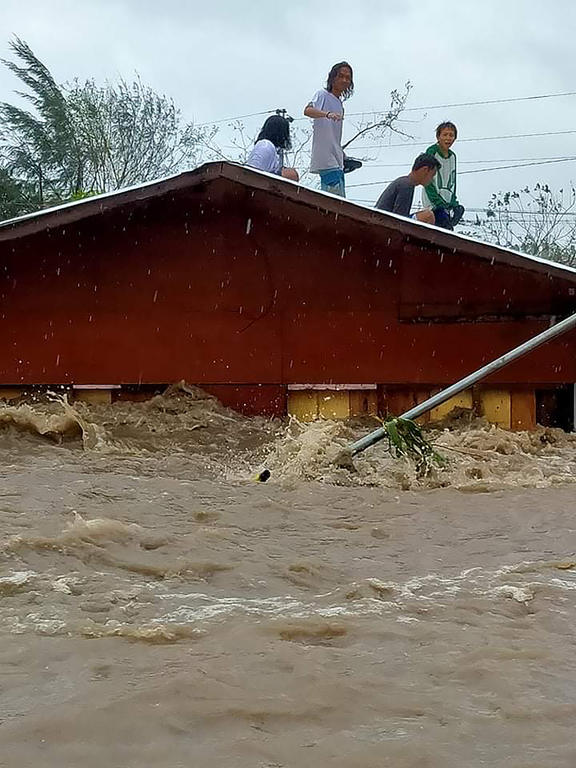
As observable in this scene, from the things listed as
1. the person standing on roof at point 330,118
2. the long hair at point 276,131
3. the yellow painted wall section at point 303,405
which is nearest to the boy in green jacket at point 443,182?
the person standing on roof at point 330,118

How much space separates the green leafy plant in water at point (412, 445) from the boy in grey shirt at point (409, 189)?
302 cm

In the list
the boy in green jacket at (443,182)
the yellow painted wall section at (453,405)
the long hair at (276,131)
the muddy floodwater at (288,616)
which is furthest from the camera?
the boy in green jacket at (443,182)

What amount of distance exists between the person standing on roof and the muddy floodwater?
3.34 meters

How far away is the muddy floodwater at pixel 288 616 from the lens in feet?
6.63

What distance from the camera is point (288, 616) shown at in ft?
9.38

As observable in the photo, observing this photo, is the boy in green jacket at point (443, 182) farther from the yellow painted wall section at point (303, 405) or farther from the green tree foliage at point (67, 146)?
the green tree foliage at point (67, 146)

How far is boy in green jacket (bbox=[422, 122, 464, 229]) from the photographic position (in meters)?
8.09

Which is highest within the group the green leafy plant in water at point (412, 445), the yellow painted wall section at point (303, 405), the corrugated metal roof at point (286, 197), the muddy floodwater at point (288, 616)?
the corrugated metal roof at point (286, 197)

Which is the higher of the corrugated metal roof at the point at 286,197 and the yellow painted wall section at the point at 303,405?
the corrugated metal roof at the point at 286,197

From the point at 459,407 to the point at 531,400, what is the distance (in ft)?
1.96

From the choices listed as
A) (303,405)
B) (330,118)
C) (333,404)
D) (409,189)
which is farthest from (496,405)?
(330,118)

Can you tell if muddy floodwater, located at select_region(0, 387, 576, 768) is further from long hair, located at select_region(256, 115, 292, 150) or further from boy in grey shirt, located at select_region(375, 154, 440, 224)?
long hair, located at select_region(256, 115, 292, 150)

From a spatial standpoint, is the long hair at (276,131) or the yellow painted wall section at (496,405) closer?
the yellow painted wall section at (496,405)

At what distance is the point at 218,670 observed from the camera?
238 centimetres
